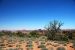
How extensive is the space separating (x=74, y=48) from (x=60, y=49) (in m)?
1.93

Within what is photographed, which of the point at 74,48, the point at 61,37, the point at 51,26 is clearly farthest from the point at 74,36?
the point at 74,48

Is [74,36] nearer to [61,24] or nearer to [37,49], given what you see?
[61,24]

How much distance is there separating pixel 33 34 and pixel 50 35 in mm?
10038

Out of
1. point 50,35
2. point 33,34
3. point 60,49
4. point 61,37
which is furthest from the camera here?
point 33,34

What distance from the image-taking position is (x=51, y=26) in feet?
97.1

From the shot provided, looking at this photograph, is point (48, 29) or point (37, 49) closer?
point (37, 49)

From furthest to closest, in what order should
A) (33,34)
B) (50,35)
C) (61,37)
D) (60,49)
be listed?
(33,34) < (50,35) < (61,37) < (60,49)

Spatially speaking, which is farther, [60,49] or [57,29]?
[57,29]

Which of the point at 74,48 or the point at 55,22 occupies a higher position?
the point at 55,22

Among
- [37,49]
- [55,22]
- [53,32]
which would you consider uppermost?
[55,22]

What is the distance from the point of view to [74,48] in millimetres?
16469

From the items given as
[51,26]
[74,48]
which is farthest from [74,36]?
[74,48]

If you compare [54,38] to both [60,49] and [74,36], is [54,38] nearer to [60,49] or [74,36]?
[74,36]

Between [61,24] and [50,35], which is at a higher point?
[61,24]
